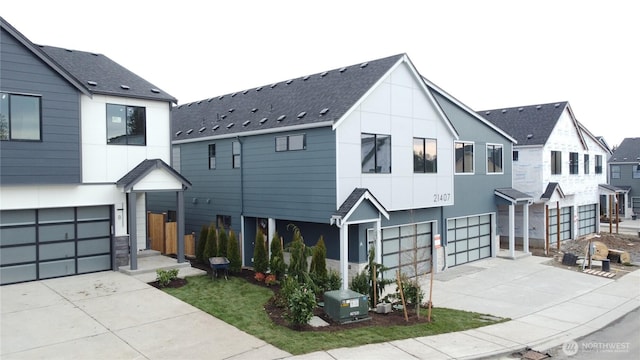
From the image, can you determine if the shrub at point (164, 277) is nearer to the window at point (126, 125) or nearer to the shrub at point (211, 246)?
the shrub at point (211, 246)

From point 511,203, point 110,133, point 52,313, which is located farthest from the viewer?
point 511,203

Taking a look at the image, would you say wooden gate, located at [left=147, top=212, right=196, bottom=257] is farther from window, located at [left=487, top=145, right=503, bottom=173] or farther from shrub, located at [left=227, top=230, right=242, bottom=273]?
window, located at [left=487, top=145, right=503, bottom=173]

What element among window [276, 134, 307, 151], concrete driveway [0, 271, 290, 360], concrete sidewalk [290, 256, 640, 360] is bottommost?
concrete sidewalk [290, 256, 640, 360]

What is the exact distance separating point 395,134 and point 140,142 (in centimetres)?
988

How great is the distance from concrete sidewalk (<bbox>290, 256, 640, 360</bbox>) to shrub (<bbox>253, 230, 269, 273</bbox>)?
6.23 m

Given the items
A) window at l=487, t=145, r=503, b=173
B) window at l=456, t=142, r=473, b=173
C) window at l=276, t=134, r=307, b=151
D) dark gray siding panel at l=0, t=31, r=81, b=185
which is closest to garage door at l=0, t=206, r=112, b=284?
dark gray siding panel at l=0, t=31, r=81, b=185

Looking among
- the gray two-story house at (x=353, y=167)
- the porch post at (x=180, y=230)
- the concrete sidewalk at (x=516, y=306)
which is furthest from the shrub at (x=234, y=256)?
the concrete sidewalk at (x=516, y=306)

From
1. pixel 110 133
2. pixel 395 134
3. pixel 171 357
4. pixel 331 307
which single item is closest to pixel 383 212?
pixel 395 134

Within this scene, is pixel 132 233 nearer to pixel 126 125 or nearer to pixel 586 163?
pixel 126 125

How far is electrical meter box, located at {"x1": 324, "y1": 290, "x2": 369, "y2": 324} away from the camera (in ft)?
39.8

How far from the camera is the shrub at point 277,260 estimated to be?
653 inches

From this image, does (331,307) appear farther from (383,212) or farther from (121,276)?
(121,276)

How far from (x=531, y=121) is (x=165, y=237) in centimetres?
2327

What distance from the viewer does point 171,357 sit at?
949 centimetres
